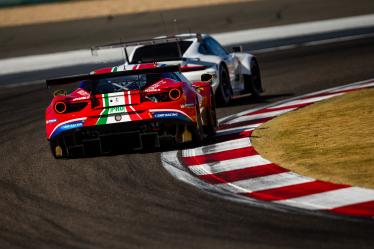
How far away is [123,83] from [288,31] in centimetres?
1590

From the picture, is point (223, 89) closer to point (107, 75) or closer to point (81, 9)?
point (107, 75)

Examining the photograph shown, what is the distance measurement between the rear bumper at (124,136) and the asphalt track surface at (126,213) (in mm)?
151

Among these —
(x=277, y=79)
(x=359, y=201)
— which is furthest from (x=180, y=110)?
(x=277, y=79)

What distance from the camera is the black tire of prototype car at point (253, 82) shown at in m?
15.8

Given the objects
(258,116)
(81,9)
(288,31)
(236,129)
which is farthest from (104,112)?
(81,9)

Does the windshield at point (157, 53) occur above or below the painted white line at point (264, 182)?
above

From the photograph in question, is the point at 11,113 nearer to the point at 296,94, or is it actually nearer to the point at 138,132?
the point at 296,94

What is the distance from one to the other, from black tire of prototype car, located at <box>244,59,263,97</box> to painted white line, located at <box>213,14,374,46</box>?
32.0 feet

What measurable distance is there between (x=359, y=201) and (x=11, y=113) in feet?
32.1

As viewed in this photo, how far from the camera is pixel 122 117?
10312mm

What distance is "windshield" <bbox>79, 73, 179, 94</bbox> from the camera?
10.7 m

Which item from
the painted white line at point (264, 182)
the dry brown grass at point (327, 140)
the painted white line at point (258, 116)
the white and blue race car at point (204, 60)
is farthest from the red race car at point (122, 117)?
the white and blue race car at point (204, 60)

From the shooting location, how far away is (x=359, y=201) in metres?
7.37

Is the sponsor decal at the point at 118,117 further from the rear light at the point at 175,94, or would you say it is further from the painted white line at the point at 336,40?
the painted white line at the point at 336,40
